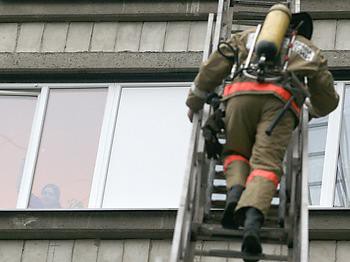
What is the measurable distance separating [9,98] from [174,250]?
19.4ft

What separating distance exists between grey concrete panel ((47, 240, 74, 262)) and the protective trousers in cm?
318

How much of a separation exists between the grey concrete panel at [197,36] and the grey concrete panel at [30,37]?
1665mm

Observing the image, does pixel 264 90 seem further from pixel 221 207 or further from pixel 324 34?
pixel 324 34

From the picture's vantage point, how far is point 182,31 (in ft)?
50.3

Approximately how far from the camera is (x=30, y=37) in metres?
15.7

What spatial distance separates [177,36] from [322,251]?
9.97 feet

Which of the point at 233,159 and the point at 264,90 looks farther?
the point at 233,159

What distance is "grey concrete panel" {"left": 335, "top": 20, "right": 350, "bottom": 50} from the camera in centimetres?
1482

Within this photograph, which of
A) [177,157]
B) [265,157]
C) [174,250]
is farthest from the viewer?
Result: [177,157]

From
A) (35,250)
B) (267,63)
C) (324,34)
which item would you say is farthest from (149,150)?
(267,63)

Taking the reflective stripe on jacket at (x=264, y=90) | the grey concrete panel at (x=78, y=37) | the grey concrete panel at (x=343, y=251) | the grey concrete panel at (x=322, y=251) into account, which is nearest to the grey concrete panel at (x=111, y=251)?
the grey concrete panel at (x=322, y=251)

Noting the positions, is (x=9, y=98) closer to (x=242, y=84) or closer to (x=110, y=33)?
(x=110, y=33)

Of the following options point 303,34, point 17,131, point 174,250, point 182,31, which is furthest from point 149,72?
point 174,250

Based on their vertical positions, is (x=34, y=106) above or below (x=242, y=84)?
above
